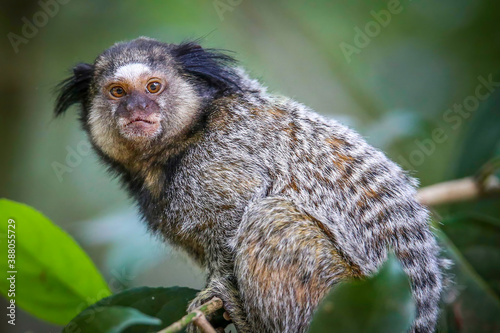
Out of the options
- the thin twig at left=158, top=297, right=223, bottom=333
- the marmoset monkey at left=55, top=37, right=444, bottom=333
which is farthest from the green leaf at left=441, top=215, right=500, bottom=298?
the thin twig at left=158, top=297, right=223, bottom=333

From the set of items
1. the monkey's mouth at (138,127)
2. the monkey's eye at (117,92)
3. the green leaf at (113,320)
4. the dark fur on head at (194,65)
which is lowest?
the green leaf at (113,320)

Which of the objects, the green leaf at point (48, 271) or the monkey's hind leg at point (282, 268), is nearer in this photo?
the monkey's hind leg at point (282, 268)

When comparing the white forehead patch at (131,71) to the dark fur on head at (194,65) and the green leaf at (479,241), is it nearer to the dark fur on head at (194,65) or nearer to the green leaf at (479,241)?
the dark fur on head at (194,65)

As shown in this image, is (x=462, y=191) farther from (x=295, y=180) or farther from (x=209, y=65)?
(x=209, y=65)

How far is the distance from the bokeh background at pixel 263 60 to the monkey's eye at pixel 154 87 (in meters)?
2.16

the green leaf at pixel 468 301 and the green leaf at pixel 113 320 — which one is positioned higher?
the green leaf at pixel 468 301

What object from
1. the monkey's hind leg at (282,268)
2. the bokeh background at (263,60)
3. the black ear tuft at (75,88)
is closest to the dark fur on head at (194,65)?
the black ear tuft at (75,88)

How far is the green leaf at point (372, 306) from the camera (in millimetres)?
1848

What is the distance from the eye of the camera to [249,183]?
283cm

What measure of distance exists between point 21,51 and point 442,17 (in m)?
4.70

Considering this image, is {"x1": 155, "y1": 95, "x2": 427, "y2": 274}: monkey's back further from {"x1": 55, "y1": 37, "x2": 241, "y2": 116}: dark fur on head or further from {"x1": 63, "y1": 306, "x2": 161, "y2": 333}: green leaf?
{"x1": 63, "y1": 306, "x2": 161, "y2": 333}: green leaf

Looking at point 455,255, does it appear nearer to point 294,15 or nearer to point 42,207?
point 294,15

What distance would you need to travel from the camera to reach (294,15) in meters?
5.76

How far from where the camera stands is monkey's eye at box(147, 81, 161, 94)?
125 inches
